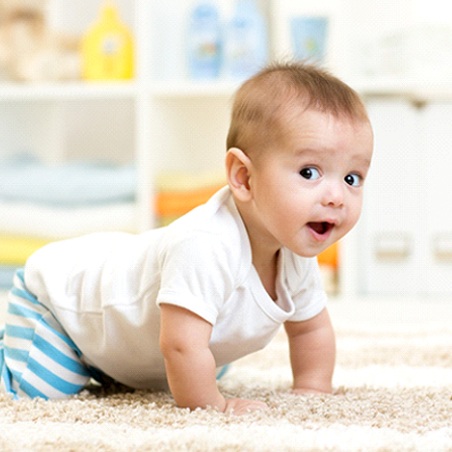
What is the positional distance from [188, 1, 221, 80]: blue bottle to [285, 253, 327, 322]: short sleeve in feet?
4.17

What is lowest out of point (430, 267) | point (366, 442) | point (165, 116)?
point (430, 267)

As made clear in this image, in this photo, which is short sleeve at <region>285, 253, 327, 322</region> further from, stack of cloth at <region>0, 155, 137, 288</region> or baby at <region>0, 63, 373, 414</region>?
stack of cloth at <region>0, 155, 137, 288</region>

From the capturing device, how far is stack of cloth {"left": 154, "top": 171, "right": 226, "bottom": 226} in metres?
2.09

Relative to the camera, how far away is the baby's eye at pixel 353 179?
877 millimetres

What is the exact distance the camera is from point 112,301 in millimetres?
953

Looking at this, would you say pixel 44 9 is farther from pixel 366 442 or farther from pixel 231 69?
pixel 366 442

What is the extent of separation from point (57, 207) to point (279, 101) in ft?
4.39

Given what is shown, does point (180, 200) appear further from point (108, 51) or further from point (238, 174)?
point (238, 174)

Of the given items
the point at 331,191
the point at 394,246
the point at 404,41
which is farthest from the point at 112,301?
the point at 404,41

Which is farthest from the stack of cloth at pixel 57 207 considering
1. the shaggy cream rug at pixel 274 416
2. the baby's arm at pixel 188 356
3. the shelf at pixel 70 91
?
the baby's arm at pixel 188 356

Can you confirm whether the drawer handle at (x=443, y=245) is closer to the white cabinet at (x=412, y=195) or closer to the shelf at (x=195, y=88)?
the white cabinet at (x=412, y=195)

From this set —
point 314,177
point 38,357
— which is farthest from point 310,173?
point 38,357

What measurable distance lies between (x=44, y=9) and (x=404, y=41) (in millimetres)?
981

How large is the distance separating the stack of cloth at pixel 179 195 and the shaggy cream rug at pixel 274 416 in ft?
2.94
